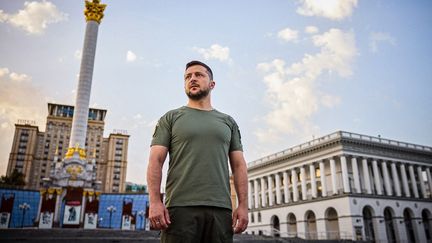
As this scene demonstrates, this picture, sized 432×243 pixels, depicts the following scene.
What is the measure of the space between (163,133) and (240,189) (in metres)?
1.15

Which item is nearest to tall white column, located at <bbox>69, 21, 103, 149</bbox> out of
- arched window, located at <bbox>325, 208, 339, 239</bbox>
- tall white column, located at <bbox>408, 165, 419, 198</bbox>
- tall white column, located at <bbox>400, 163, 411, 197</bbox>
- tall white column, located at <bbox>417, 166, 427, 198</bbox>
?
arched window, located at <bbox>325, 208, 339, 239</bbox>

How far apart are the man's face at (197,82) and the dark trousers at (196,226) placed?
1.43 meters

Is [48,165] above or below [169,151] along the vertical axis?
above

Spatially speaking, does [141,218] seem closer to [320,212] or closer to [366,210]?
[320,212]

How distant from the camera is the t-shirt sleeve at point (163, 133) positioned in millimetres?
3836

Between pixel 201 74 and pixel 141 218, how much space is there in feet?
197

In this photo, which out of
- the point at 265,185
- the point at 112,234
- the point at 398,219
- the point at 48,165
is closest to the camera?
the point at 112,234

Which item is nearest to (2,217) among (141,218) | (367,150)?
(141,218)

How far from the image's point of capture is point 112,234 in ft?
101

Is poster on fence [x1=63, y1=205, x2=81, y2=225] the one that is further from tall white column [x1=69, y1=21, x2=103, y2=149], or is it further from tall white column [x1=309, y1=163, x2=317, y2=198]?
tall white column [x1=309, y1=163, x2=317, y2=198]

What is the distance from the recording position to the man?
3.40 meters

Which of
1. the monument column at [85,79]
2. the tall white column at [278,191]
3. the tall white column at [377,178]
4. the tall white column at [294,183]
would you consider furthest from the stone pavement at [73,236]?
the tall white column at [278,191]

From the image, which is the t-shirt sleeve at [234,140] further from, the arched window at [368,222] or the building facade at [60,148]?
the building facade at [60,148]

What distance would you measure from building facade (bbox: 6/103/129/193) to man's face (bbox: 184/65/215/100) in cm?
10756
